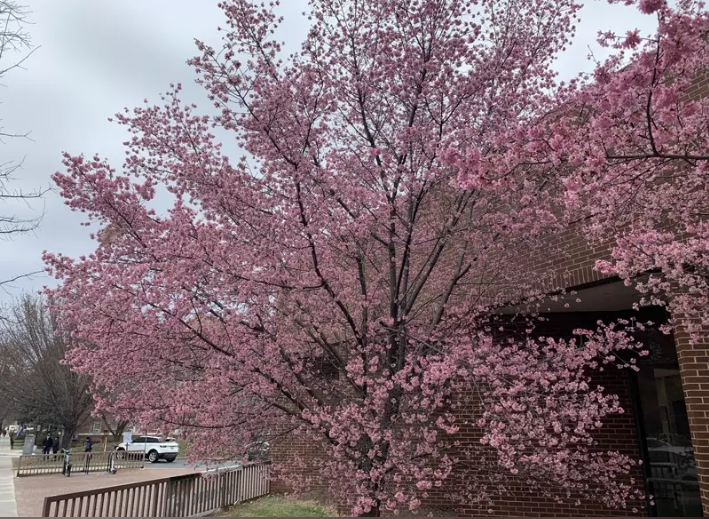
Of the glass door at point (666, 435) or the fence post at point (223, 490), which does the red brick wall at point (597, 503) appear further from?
the fence post at point (223, 490)

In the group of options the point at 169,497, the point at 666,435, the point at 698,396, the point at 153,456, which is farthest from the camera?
the point at 153,456

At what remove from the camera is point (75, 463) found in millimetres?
21469

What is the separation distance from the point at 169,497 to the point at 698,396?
8103 millimetres

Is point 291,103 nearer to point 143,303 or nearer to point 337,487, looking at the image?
point 143,303

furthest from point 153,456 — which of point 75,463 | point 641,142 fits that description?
point 641,142

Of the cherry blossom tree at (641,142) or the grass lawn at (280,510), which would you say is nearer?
the cherry blossom tree at (641,142)

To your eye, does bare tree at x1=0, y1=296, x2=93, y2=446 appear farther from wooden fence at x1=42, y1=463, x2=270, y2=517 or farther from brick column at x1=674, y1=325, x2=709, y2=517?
brick column at x1=674, y1=325, x2=709, y2=517

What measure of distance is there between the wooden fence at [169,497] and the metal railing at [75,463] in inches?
491

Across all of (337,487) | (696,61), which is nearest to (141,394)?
(337,487)

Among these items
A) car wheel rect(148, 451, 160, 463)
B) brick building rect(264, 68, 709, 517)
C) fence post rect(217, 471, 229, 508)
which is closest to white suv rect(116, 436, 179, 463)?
car wheel rect(148, 451, 160, 463)

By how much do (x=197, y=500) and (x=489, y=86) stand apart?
29.3ft

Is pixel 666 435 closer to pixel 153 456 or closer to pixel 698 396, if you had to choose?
pixel 698 396

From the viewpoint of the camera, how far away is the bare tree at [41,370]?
73.9 ft

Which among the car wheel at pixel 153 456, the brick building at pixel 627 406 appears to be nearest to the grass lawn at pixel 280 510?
the brick building at pixel 627 406
